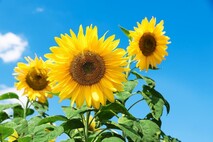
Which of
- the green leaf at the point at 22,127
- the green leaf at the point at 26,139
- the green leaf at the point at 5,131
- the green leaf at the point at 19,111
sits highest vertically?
the green leaf at the point at 19,111

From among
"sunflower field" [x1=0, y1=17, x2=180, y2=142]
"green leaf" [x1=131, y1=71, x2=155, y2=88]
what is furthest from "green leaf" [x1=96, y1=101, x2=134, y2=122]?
"green leaf" [x1=131, y1=71, x2=155, y2=88]

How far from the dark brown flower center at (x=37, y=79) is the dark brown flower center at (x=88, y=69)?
1.85 meters

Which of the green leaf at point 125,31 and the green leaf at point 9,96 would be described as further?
the green leaf at point 9,96

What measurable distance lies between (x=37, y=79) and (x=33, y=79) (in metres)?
0.06

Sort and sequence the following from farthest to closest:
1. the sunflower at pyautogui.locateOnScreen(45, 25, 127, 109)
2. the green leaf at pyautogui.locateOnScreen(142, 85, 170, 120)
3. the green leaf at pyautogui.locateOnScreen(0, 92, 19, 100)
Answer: the green leaf at pyautogui.locateOnScreen(0, 92, 19, 100) < the green leaf at pyautogui.locateOnScreen(142, 85, 170, 120) < the sunflower at pyautogui.locateOnScreen(45, 25, 127, 109)

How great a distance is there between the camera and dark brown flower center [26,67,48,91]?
6.11m

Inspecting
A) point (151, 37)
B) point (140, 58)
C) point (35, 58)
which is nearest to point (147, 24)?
point (151, 37)

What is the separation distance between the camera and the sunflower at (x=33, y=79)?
241 inches

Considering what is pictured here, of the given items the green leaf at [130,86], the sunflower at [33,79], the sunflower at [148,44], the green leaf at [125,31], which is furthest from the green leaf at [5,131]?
the green leaf at [125,31]

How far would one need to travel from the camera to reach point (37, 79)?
6215 mm

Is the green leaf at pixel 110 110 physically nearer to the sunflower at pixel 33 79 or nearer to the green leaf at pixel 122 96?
the green leaf at pixel 122 96

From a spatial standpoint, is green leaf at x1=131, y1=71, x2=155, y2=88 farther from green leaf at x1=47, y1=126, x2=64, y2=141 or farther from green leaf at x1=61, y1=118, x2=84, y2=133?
green leaf at x1=47, y1=126, x2=64, y2=141

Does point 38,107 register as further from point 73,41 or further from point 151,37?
point 73,41

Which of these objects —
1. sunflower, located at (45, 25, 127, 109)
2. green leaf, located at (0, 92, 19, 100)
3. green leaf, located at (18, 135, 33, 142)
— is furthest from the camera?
green leaf, located at (0, 92, 19, 100)
